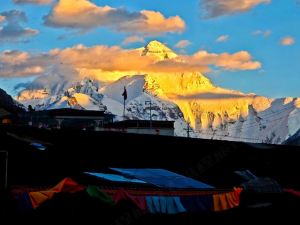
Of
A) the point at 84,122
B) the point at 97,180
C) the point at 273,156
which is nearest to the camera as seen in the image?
the point at 97,180

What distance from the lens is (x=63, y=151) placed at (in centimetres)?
2800

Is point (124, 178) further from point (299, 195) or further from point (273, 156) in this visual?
point (273, 156)

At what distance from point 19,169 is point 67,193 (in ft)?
24.4

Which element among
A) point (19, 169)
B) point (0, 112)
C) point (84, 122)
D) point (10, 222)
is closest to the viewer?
point (10, 222)

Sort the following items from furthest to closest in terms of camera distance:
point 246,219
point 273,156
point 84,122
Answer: point 84,122 < point 273,156 < point 246,219

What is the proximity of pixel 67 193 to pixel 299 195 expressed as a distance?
7.91 meters

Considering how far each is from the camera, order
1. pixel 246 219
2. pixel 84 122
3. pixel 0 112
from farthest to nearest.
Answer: pixel 84 122 → pixel 0 112 → pixel 246 219

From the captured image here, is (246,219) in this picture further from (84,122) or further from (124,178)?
(84,122)

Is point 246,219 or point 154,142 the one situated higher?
point 154,142

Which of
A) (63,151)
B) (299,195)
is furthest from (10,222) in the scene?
(63,151)

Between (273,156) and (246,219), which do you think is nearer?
(246,219)

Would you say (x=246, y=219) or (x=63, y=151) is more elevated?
(x=63, y=151)

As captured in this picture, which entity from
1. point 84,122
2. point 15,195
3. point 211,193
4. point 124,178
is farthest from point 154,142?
point 84,122

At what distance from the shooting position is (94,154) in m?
28.9
